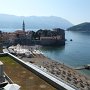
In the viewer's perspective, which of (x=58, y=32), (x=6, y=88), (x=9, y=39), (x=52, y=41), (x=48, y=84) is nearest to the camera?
(x=6, y=88)

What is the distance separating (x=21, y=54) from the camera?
3374 inches

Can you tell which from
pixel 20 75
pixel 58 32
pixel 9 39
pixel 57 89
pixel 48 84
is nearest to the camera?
pixel 57 89

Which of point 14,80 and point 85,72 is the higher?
point 14,80

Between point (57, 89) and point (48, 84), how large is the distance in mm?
1258

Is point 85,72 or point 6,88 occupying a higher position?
point 6,88

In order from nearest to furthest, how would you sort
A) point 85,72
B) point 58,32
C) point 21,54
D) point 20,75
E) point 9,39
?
point 20,75
point 85,72
point 21,54
point 9,39
point 58,32

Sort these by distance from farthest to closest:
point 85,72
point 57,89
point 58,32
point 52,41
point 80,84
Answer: point 58,32 < point 52,41 < point 85,72 < point 80,84 < point 57,89

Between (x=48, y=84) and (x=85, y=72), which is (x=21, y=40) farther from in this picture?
(x=48, y=84)

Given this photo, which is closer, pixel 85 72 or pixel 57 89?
pixel 57 89

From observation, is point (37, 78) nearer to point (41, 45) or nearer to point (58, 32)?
point (41, 45)

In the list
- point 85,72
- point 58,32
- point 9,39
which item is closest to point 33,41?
point 9,39

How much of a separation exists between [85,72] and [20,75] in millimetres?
49121

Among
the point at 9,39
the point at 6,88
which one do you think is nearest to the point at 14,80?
the point at 6,88

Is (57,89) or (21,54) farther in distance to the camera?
(21,54)
